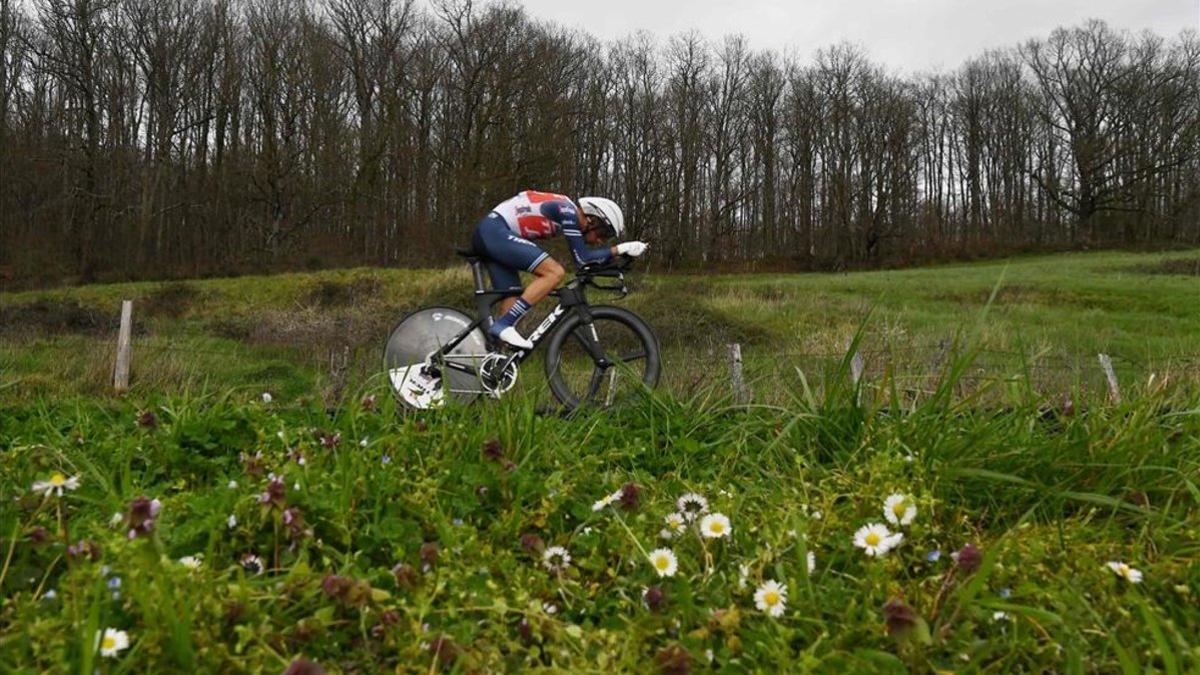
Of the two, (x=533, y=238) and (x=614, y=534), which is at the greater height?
(x=533, y=238)

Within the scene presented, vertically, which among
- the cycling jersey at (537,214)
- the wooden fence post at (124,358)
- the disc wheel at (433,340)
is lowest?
the wooden fence post at (124,358)

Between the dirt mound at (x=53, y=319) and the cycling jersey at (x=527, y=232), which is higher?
the cycling jersey at (x=527, y=232)

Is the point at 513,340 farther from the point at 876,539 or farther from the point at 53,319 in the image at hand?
the point at 53,319

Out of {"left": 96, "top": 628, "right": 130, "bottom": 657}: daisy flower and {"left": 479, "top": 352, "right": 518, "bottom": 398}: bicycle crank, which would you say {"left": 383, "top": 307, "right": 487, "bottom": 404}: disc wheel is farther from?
{"left": 96, "top": 628, "right": 130, "bottom": 657}: daisy flower

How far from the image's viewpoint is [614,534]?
6.98ft

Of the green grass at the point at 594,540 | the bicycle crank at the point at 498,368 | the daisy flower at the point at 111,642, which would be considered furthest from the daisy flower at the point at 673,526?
the bicycle crank at the point at 498,368

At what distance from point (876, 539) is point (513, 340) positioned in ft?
11.6

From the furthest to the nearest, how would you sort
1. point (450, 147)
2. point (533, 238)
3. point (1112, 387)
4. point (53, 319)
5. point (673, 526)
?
point (450, 147), point (53, 319), point (533, 238), point (1112, 387), point (673, 526)

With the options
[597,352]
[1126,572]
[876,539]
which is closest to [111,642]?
[876,539]

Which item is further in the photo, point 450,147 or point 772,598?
point 450,147

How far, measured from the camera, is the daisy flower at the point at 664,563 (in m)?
1.87

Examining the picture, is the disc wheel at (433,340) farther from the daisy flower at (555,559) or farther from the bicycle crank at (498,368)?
the daisy flower at (555,559)

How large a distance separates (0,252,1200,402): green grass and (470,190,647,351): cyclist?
4.89m

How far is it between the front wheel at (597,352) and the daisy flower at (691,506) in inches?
105
